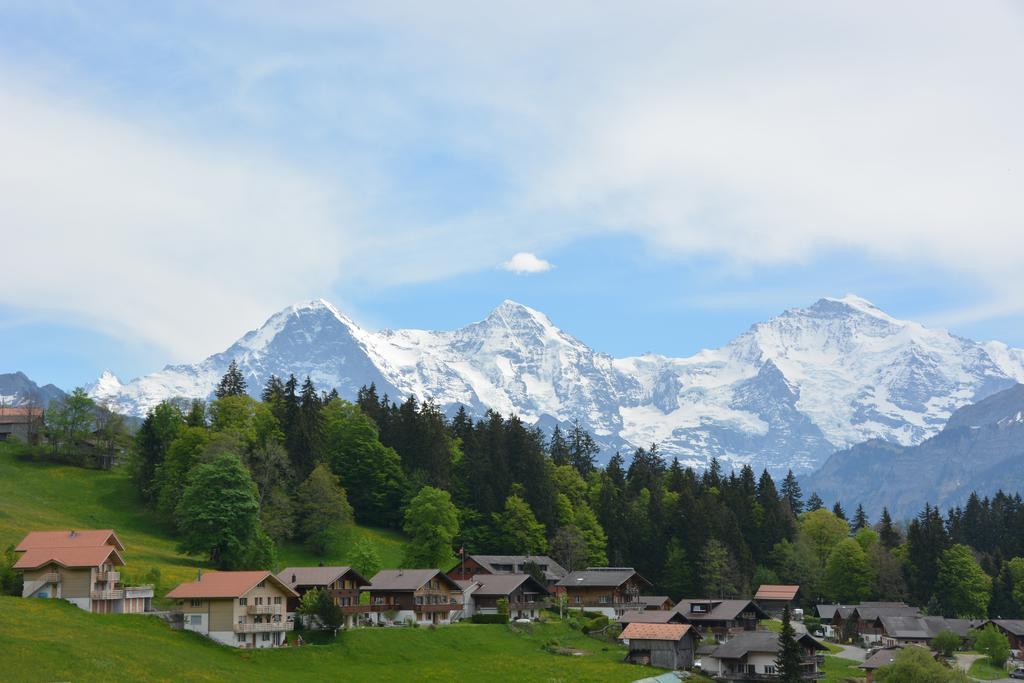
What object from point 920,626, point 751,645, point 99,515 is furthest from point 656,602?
point 99,515

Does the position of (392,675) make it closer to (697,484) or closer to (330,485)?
(330,485)

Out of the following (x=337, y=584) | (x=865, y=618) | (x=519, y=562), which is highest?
(x=519, y=562)

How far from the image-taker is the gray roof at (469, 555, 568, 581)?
132000mm

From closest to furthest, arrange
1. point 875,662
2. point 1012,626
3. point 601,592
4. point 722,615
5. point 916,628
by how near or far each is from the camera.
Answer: point 875,662, point 722,615, point 601,592, point 916,628, point 1012,626

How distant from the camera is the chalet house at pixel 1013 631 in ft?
455

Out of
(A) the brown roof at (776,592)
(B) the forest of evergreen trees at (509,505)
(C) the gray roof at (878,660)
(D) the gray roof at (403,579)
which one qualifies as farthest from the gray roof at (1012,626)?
(D) the gray roof at (403,579)

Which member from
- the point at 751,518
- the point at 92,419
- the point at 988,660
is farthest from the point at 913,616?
the point at 92,419

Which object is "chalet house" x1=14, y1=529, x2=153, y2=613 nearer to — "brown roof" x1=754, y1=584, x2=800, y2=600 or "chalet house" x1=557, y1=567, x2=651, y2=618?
"chalet house" x1=557, y1=567, x2=651, y2=618

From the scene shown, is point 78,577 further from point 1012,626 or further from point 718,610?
point 1012,626

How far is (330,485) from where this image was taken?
419 ft

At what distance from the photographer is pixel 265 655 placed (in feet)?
273

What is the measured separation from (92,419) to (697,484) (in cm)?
9051

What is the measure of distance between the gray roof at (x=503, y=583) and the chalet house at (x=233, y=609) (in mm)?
32402

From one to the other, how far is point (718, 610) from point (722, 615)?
69.3 inches
